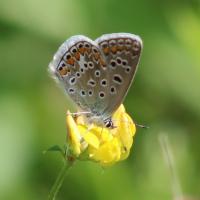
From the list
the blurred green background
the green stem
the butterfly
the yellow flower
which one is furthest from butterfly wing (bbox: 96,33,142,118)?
the blurred green background

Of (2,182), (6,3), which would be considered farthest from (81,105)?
(6,3)

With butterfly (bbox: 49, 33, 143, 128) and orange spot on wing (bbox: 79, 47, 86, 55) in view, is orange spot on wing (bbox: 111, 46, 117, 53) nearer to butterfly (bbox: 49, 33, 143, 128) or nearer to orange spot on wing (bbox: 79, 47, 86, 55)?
butterfly (bbox: 49, 33, 143, 128)

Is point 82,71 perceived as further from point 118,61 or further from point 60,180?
point 60,180

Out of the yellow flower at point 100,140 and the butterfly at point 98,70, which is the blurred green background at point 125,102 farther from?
the yellow flower at point 100,140

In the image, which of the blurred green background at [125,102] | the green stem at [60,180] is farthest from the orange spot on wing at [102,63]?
the blurred green background at [125,102]

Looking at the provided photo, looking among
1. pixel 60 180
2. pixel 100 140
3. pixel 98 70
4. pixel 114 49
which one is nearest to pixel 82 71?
pixel 98 70

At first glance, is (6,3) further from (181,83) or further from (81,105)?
(81,105)
